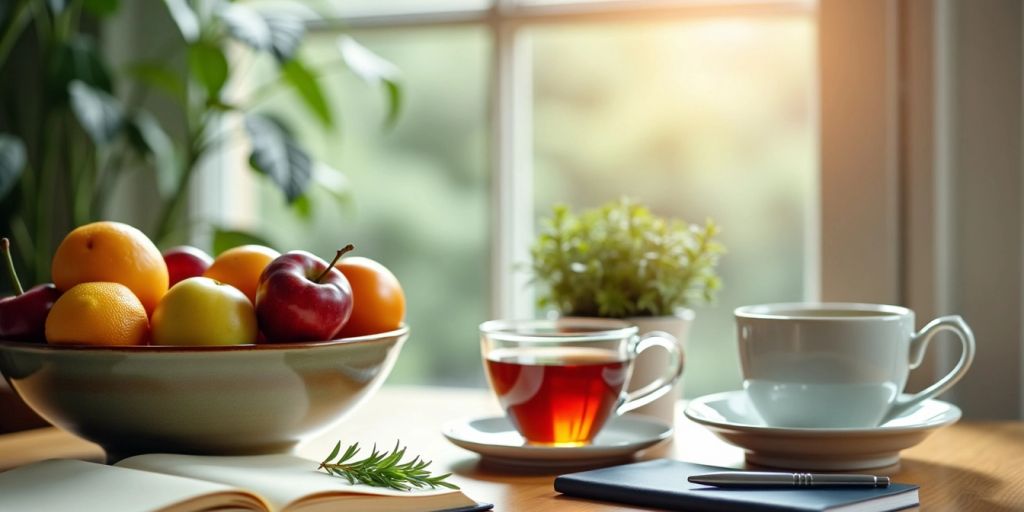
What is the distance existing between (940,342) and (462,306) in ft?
2.60

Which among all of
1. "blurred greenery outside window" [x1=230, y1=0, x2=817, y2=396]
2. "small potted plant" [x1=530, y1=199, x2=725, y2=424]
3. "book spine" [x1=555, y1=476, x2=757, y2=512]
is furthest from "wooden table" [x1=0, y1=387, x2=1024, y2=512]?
"blurred greenery outside window" [x1=230, y1=0, x2=817, y2=396]

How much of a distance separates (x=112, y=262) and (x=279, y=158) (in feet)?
2.59

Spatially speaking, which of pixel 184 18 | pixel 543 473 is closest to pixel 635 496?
pixel 543 473

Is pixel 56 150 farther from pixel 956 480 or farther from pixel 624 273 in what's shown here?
pixel 956 480

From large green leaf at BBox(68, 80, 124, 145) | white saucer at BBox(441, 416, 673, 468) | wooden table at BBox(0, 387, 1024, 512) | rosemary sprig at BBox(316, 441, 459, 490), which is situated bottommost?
wooden table at BBox(0, 387, 1024, 512)

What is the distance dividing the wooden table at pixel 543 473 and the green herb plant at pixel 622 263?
0.49 ft

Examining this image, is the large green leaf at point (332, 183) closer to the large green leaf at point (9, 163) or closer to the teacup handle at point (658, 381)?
→ the large green leaf at point (9, 163)

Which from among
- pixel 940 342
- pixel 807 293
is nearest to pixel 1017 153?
pixel 940 342

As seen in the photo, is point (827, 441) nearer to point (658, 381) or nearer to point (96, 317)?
point (658, 381)

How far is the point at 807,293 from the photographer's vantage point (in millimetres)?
1734

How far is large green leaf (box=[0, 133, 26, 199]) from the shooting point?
1746 mm

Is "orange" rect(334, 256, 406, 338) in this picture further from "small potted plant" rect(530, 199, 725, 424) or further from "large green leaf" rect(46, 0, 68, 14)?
"large green leaf" rect(46, 0, 68, 14)

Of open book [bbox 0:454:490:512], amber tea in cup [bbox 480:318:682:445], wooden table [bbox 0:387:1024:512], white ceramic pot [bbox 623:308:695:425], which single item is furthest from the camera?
white ceramic pot [bbox 623:308:695:425]

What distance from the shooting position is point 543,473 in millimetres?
976
